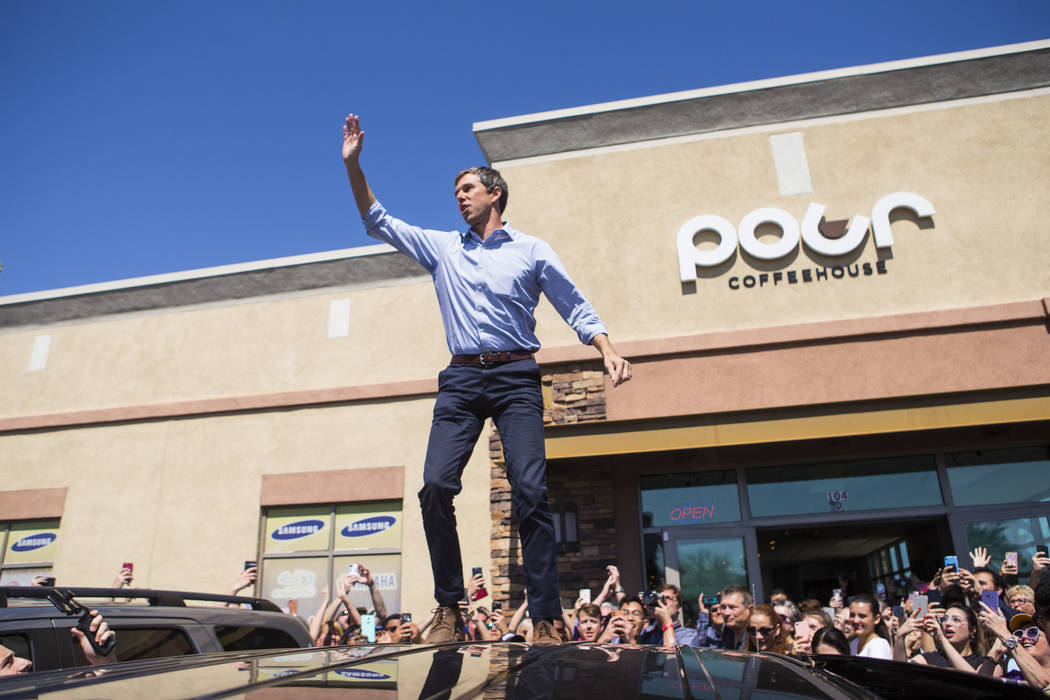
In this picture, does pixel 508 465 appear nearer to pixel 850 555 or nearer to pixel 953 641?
pixel 953 641

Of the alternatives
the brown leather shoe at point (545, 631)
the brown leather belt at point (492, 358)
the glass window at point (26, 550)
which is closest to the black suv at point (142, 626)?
the brown leather shoe at point (545, 631)

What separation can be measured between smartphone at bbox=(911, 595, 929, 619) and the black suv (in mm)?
3775

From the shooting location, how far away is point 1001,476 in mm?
9469

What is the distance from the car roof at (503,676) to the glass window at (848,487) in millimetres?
8536

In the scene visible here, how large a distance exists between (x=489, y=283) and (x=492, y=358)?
0.38 metres

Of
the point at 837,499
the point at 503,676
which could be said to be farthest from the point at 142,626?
the point at 837,499

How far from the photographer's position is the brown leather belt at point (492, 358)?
3.57 metres

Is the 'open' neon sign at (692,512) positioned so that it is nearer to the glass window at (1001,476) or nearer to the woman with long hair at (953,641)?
the glass window at (1001,476)

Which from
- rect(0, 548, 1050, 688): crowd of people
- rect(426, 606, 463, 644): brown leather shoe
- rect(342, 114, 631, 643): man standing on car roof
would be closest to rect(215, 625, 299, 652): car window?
rect(0, 548, 1050, 688): crowd of people

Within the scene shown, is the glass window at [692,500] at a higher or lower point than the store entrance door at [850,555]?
higher

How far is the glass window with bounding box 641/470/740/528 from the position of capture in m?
9.94

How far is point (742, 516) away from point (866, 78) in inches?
233

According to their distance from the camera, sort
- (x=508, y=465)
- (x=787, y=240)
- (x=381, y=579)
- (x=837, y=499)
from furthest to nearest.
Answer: (x=381, y=579) → (x=787, y=240) → (x=837, y=499) → (x=508, y=465)

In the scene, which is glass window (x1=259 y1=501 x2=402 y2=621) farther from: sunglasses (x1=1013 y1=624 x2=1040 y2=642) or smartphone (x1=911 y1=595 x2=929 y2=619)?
sunglasses (x1=1013 y1=624 x2=1040 y2=642)
